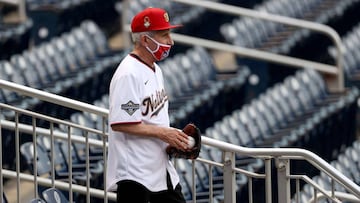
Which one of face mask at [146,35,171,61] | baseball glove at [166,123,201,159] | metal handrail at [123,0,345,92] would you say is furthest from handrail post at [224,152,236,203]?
metal handrail at [123,0,345,92]

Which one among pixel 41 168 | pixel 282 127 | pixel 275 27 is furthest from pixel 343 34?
pixel 41 168

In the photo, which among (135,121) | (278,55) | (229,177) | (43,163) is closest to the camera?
(135,121)

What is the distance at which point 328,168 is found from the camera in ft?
19.0

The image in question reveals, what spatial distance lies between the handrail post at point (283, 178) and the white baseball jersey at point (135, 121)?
2.14 ft

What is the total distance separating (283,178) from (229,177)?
252 mm

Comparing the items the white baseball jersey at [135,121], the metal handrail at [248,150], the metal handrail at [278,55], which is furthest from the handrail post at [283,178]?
the metal handrail at [278,55]

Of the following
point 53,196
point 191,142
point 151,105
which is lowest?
point 53,196

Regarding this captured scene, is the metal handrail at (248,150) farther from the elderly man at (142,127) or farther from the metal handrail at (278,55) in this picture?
the metal handrail at (278,55)

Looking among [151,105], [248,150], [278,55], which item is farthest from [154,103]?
[278,55]

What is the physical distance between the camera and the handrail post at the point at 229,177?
582cm

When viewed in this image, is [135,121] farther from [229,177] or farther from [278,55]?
[278,55]

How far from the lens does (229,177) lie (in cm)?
584

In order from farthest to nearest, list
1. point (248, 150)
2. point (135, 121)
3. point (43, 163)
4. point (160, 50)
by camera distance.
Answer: point (43, 163) < point (248, 150) < point (160, 50) < point (135, 121)

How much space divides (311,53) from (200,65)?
1643 mm
